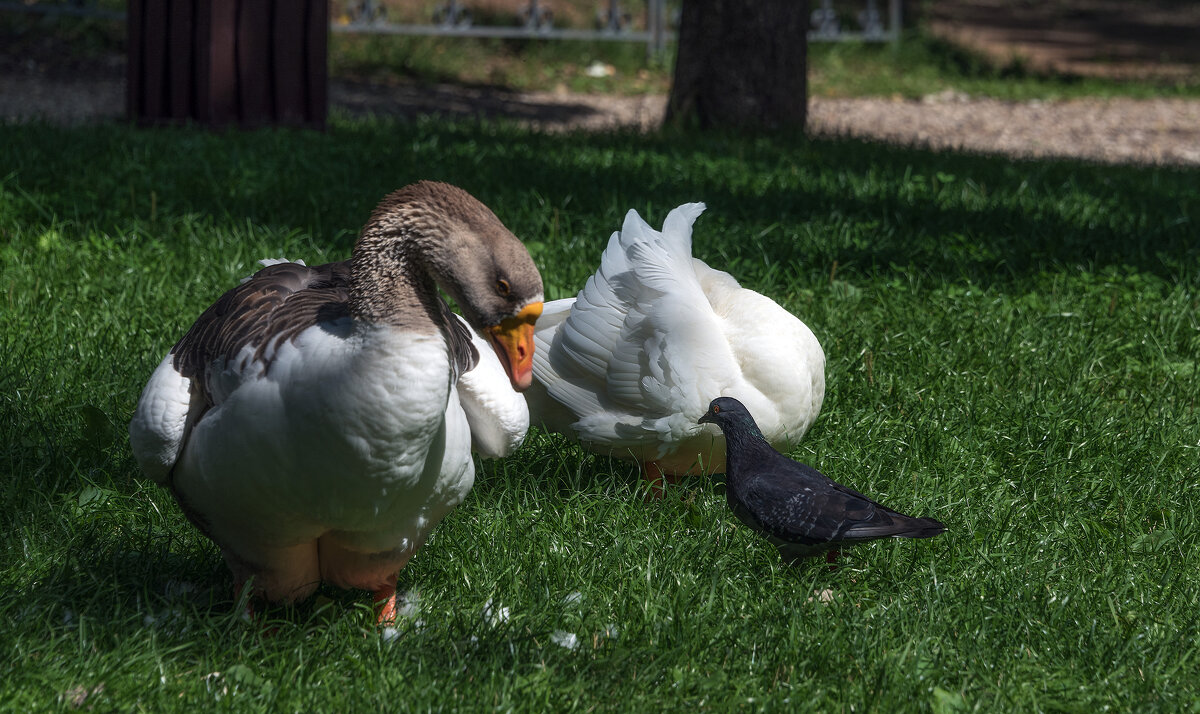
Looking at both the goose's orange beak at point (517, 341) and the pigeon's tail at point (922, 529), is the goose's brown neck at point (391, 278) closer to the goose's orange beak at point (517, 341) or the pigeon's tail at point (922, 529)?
the goose's orange beak at point (517, 341)

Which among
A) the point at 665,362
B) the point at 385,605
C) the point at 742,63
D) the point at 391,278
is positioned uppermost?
the point at 742,63

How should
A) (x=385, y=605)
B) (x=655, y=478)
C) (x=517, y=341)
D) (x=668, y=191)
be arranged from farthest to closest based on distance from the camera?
(x=668, y=191)
(x=655, y=478)
(x=385, y=605)
(x=517, y=341)

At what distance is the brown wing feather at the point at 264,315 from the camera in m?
2.44

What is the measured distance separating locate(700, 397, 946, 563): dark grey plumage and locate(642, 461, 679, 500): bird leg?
0.44 metres

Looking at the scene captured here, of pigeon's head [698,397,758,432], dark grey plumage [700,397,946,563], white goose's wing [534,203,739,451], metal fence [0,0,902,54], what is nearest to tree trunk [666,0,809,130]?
metal fence [0,0,902,54]

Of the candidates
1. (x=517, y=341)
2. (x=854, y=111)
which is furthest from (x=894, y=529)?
(x=854, y=111)

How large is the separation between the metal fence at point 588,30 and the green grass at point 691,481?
670 cm

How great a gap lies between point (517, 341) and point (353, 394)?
0.35 m

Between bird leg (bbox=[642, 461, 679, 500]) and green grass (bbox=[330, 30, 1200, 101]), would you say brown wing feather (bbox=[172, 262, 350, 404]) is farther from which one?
green grass (bbox=[330, 30, 1200, 101])

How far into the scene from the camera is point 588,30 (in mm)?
15242

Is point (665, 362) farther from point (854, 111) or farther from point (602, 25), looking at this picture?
point (602, 25)

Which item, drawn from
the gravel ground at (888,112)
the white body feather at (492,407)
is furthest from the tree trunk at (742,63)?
the white body feather at (492,407)

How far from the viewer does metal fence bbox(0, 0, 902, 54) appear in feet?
42.2

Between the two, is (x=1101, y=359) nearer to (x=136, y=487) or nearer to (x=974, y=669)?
(x=974, y=669)
